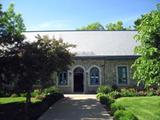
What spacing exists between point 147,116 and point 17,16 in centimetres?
2206

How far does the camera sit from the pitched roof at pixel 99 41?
3639cm

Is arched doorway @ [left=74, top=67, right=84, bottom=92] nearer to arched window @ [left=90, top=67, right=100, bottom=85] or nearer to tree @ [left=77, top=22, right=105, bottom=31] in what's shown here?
arched window @ [left=90, top=67, right=100, bottom=85]

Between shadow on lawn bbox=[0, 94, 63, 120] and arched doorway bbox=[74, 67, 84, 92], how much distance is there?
30.8 ft

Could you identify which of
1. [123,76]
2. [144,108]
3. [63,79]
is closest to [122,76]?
[123,76]

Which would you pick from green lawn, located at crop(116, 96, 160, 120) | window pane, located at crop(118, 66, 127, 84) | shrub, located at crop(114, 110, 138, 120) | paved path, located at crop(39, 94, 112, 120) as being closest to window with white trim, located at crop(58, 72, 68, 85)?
window pane, located at crop(118, 66, 127, 84)

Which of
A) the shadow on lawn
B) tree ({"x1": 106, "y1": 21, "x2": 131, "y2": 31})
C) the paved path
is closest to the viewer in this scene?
Answer: the shadow on lawn

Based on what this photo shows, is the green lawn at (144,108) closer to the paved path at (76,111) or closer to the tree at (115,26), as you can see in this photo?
the paved path at (76,111)

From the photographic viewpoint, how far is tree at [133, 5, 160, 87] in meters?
16.7

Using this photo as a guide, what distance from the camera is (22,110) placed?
21.0 m

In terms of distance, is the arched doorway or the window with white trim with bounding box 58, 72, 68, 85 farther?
the arched doorway

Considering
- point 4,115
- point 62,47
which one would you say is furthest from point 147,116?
point 62,47

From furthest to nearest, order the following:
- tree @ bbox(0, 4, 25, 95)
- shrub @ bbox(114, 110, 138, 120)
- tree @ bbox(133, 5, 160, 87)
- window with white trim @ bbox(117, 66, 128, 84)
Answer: window with white trim @ bbox(117, 66, 128, 84) < tree @ bbox(0, 4, 25, 95) < tree @ bbox(133, 5, 160, 87) < shrub @ bbox(114, 110, 138, 120)

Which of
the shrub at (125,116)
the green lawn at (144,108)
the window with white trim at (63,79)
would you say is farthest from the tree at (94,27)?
the shrub at (125,116)

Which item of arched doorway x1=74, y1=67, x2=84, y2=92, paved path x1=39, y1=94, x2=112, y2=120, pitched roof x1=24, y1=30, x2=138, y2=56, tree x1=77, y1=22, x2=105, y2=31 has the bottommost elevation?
paved path x1=39, y1=94, x2=112, y2=120
